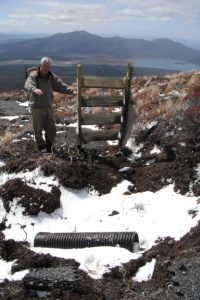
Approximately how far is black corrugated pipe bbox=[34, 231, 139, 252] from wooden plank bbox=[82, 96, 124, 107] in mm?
4320

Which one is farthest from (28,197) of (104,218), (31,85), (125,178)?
(31,85)

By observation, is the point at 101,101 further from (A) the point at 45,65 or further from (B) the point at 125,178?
(B) the point at 125,178

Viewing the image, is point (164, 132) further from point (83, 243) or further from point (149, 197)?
point (83, 243)

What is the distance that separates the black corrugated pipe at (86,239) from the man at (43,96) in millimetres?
3300

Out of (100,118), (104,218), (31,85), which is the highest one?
(31,85)

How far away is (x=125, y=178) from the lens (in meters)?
9.92

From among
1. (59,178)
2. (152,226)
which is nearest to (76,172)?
(59,178)

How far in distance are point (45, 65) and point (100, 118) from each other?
2.16 metres

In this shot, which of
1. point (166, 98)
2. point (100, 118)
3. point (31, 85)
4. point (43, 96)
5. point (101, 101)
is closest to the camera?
point (31, 85)

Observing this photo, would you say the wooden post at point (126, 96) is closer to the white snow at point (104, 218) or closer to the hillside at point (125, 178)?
the hillside at point (125, 178)

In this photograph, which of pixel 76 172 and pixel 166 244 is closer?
pixel 166 244

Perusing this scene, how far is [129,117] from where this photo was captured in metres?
11.3

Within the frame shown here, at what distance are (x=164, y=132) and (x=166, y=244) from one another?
512 centimetres

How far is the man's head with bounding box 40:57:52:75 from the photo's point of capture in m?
9.70
